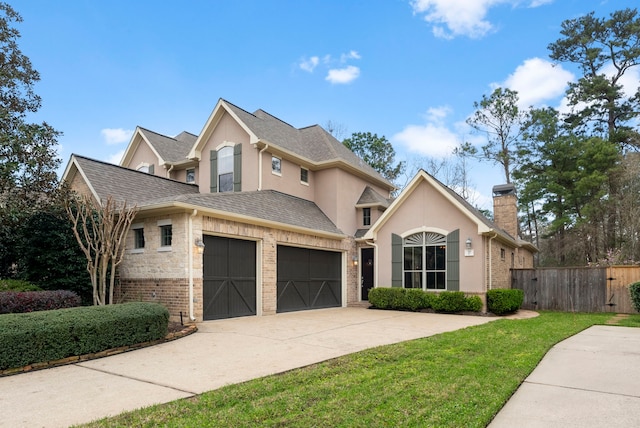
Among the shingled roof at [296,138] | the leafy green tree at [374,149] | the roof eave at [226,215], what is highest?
the leafy green tree at [374,149]

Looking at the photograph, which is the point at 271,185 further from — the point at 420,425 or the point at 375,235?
the point at 420,425

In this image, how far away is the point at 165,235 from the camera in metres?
11.2

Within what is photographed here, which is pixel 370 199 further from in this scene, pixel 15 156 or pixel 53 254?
pixel 15 156

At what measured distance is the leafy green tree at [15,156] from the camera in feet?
35.9

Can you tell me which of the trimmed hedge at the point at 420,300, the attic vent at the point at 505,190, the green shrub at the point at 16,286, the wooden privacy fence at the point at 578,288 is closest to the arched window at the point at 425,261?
A: the trimmed hedge at the point at 420,300

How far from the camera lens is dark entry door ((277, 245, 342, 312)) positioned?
45.4ft

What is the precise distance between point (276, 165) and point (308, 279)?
178 inches

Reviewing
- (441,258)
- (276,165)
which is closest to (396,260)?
(441,258)

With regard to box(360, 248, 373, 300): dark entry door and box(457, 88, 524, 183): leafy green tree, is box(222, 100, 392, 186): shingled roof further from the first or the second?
box(457, 88, 524, 183): leafy green tree

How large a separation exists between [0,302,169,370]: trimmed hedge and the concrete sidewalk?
5.88m

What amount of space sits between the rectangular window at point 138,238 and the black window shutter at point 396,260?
8592mm

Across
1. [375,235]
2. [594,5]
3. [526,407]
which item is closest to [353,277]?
[375,235]

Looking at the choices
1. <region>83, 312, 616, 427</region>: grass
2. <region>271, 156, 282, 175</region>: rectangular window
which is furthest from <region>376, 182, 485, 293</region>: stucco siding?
<region>83, 312, 616, 427</region>: grass

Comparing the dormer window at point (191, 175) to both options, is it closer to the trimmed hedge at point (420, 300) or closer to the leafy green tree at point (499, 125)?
the trimmed hedge at point (420, 300)
